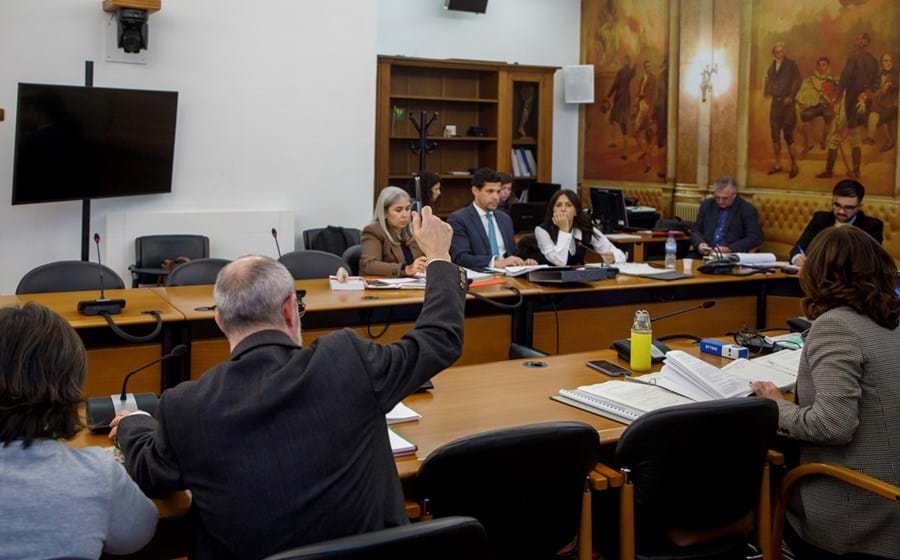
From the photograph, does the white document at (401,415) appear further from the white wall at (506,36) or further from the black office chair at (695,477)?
the white wall at (506,36)

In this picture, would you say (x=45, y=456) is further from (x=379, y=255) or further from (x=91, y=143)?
(x=91, y=143)

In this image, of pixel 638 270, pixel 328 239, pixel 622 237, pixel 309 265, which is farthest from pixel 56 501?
pixel 622 237

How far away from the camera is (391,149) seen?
404 inches

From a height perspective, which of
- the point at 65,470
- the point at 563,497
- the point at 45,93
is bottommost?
the point at 563,497

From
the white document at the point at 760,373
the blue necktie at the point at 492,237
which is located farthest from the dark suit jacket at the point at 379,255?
the white document at the point at 760,373

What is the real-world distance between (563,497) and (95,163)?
5.04 metres

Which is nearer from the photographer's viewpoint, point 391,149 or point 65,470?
point 65,470

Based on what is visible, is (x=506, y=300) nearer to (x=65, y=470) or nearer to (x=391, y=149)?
(x=65, y=470)

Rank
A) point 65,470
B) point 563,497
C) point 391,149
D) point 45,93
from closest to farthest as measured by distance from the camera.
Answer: point 65,470, point 563,497, point 45,93, point 391,149

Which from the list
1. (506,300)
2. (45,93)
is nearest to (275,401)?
(506,300)

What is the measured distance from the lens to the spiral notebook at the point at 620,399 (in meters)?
2.81

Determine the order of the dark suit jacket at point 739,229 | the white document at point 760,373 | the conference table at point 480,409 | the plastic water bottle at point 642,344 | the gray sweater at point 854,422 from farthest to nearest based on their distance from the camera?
the dark suit jacket at point 739,229 < the plastic water bottle at point 642,344 < the white document at point 760,373 < the gray sweater at point 854,422 < the conference table at point 480,409

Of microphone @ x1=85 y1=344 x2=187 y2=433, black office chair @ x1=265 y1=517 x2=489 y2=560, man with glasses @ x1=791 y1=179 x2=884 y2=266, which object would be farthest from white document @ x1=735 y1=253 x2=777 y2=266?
black office chair @ x1=265 y1=517 x2=489 y2=560

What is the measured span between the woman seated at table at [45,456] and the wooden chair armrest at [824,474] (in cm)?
186
